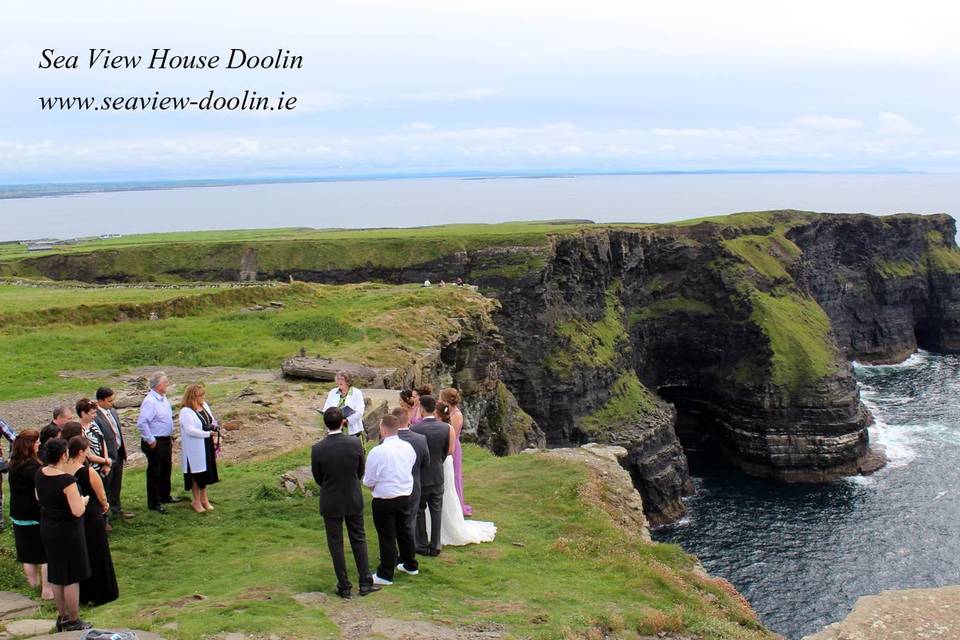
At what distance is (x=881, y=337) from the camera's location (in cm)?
12669

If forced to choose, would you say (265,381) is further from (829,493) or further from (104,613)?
(829,493)

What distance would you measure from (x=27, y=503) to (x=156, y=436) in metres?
3.70

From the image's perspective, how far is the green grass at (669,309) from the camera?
309 feet

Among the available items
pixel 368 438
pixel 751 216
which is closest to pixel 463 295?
pixel 368 438

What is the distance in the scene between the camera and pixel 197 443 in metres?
15.9

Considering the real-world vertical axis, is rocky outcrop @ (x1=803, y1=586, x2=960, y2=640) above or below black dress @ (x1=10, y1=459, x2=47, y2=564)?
below

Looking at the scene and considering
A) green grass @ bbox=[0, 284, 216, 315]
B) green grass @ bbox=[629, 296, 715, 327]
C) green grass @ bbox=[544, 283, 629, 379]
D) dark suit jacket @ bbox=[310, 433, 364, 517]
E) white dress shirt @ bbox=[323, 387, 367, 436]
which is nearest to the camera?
dark suit jacket @ bbox=[310, 433, 364, 517]

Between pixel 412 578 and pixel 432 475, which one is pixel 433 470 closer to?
pixel 432 475

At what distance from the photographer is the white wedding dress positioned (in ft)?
50.0

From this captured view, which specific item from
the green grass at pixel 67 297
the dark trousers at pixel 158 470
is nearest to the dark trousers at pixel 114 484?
the dark trousers at pixel 158 470

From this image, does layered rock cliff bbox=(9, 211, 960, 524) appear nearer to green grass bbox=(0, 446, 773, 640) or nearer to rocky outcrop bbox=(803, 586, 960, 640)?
green grass bbox=(0, 446, 773, 640)

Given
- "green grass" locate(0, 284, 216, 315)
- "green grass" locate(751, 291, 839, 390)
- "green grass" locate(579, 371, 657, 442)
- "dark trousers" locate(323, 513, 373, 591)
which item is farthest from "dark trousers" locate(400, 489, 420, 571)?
"green grass" locate(751, 291, 839, 390)

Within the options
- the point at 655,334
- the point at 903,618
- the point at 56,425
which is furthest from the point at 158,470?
the point at 655,334

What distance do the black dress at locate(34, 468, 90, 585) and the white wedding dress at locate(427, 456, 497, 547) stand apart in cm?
611
